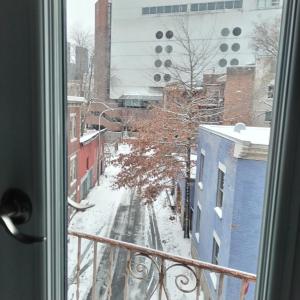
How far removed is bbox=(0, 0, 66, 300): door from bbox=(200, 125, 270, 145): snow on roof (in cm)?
29

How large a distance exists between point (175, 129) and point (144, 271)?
351 millimetres

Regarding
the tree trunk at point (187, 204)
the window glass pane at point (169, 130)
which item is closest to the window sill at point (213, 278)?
the window glass pane at point (169, 130)

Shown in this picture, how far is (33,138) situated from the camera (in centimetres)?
54

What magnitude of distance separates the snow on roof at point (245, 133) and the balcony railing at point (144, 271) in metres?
0.28

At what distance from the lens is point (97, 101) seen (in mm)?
624

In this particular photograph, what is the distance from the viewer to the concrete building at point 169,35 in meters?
0.54

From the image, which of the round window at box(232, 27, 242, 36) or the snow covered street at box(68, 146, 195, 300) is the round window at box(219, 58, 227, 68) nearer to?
the round window at box(232, 27, 242, 36)

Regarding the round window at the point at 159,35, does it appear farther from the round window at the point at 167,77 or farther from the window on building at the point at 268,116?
the window on building at the point at 268,116

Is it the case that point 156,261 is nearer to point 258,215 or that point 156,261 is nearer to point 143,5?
point 258,215

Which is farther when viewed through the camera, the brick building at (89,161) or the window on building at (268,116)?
the brick building at (89,161)

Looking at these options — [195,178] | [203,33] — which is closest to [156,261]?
[195,178]

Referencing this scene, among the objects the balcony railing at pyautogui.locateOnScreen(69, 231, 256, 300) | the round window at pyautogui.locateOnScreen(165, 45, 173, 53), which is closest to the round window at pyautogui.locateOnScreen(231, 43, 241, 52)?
the round window at pyautogui.locateOnScreen(165, 45, 173, 53)

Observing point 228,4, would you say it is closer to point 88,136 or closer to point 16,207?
point 88,136

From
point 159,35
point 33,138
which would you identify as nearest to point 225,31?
point 159,35
